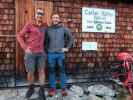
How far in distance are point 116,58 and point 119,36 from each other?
0.61 meters

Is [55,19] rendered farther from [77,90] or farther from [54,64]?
[77,90]

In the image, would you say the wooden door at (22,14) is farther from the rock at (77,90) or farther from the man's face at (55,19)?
the rock at (77,90)

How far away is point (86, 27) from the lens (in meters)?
10.2

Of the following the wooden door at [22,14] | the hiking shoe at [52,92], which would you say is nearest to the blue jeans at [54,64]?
the hiking shoe at [52,92]

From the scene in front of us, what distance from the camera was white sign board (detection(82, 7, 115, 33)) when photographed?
10.2 metres

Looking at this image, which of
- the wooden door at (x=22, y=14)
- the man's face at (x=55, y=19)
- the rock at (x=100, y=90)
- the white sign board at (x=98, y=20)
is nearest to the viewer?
the man's face at (x=55, y=19)

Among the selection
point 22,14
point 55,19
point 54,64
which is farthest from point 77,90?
point 22,14

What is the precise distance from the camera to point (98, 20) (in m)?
10.4

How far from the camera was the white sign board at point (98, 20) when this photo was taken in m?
10.2

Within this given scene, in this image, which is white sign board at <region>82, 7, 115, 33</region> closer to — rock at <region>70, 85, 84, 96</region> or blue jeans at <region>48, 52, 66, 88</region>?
rock at <region>70, 85, 84, 96</region>

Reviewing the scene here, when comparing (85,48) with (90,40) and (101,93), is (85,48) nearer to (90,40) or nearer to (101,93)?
(90,40)

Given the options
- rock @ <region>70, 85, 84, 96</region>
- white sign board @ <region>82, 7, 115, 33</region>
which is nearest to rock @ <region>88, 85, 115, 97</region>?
rock @ <region>70, 85, 84, 96</region>

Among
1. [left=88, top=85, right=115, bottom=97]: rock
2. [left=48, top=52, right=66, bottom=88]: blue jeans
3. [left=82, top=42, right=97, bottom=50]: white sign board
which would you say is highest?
[left=82, top=42, right=97, bottom=50]: white sign board

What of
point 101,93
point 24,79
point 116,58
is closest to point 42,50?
point 24,79
